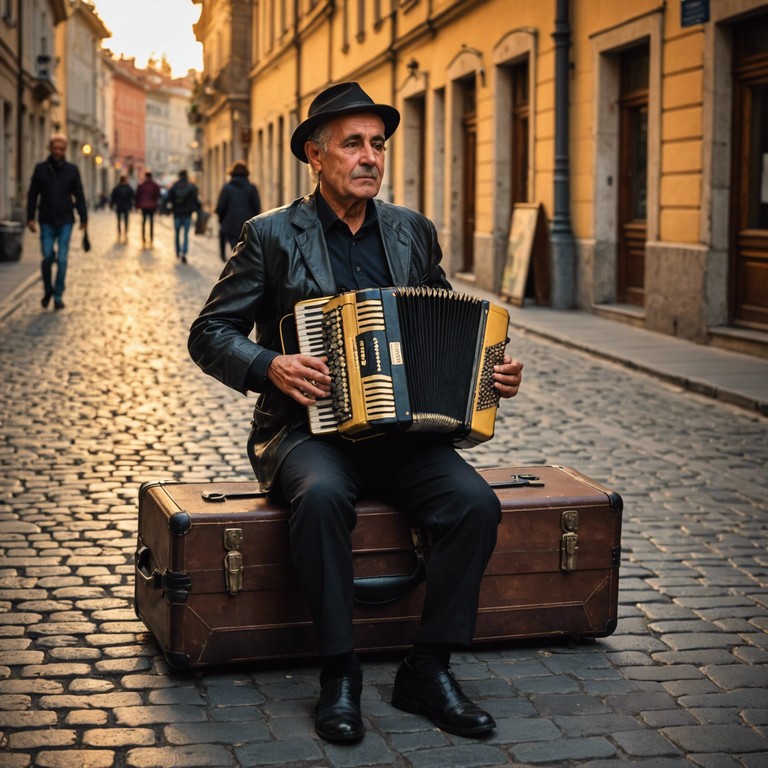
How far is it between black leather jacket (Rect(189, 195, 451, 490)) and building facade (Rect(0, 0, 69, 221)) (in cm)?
2971

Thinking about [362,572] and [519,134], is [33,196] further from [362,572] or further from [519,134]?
[362,572]

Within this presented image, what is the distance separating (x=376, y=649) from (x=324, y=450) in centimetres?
65

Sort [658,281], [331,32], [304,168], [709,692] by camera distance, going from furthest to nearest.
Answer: [304,168]
[331,32]
[658,281]
[709,692]

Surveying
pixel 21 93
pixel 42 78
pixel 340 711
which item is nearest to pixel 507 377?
pixel 340 711

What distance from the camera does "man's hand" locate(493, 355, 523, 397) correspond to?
4.39m

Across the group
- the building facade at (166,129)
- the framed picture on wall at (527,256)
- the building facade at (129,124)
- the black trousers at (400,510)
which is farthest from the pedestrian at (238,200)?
the building facade at (166,129)

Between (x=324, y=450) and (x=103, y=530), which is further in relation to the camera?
(x=103, y=530)

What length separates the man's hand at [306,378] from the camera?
416 cm

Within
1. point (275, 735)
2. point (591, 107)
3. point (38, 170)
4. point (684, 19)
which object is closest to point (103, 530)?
point (275, 735)

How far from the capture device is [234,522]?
4289 millimetres

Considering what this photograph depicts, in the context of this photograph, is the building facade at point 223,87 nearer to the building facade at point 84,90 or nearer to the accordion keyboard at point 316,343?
the building facade at point 84,90

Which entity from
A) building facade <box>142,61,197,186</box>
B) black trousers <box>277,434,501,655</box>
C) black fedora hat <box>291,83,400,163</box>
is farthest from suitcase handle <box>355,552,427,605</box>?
building facade <box>142,61,197,186</box>

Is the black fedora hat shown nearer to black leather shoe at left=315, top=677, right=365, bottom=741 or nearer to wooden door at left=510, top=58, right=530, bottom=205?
black leather shoe at left=315, top=677, right=365, bottom=741

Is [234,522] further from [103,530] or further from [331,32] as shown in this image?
[331,32]
